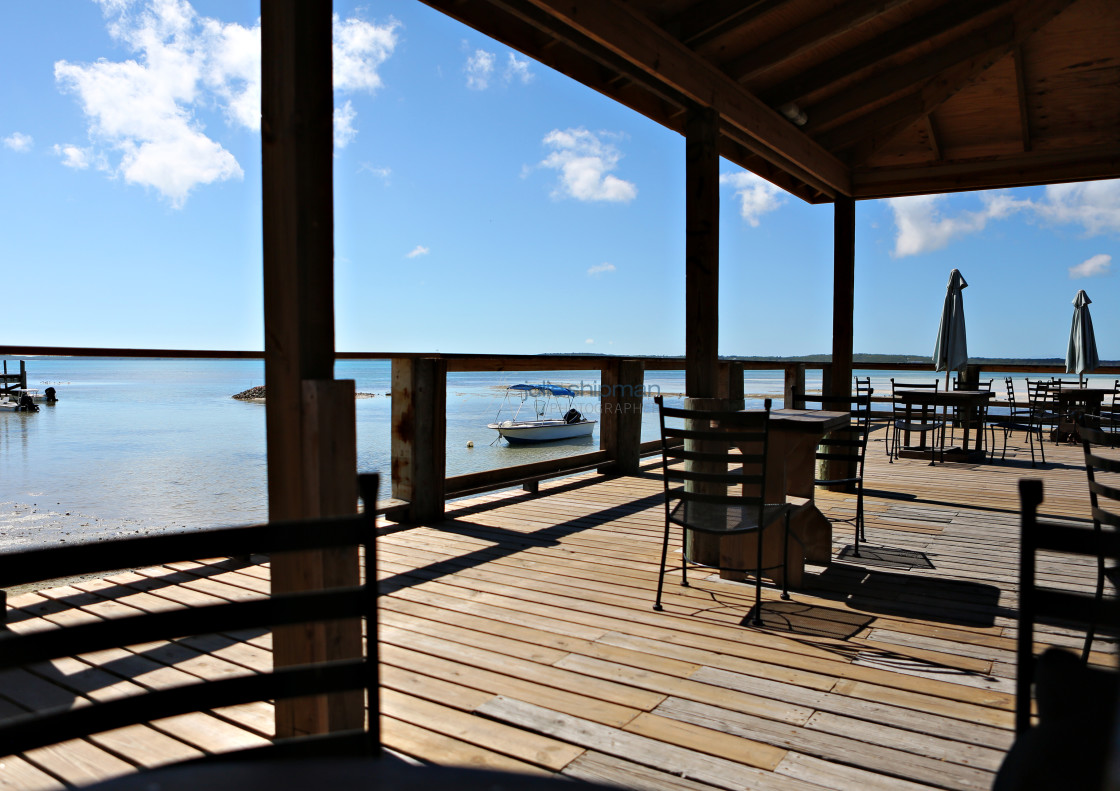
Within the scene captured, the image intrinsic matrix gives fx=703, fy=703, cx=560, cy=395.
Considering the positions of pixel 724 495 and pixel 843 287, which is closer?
pixel 724 495

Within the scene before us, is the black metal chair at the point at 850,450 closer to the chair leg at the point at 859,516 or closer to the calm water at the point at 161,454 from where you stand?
the chair leg at the point at 859,516

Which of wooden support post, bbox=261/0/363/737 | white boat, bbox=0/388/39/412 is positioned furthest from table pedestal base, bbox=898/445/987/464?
white boat, bbox=0/388/39/412

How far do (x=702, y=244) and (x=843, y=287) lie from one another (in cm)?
274

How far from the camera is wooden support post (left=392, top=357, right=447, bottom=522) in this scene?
169 inches

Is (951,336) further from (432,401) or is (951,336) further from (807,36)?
(432,401)

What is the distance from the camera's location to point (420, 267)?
210ft

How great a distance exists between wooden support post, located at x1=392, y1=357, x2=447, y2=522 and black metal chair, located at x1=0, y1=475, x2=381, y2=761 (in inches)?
130

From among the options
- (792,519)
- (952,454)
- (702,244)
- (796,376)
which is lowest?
(952,454)

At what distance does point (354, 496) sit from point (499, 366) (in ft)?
10.0

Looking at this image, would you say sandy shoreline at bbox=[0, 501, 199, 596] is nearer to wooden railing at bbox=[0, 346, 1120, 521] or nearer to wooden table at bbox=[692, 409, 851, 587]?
wooden railing at bbox=[0, 346, 1120, 521]

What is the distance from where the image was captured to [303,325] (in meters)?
1.74

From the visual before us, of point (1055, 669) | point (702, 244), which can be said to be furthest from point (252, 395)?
point (1055, 669)

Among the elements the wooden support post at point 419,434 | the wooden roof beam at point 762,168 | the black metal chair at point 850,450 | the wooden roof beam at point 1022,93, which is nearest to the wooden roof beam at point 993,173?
the wooden roof beam at point 1022,93

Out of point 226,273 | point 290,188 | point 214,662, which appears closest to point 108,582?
point 214,662
